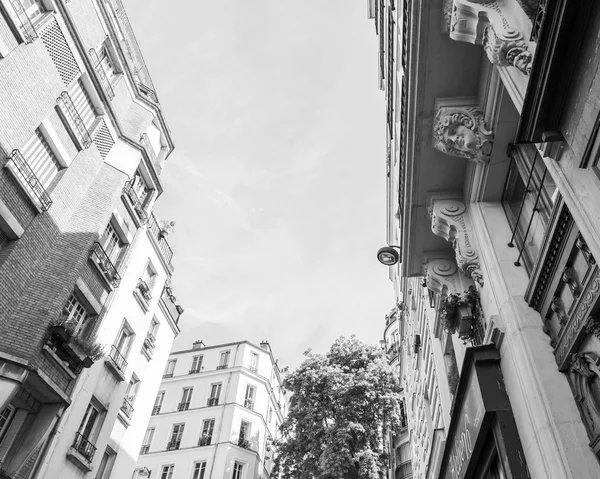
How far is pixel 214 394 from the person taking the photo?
131 ft

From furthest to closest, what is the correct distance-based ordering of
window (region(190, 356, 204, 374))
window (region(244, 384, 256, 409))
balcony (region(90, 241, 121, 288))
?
window (region(190, 356, 204, 374)), window (region(244, 384, 256, 409)), balcony (region(90, 241, 121, 288))

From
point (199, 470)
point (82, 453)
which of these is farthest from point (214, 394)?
point (82, 453)

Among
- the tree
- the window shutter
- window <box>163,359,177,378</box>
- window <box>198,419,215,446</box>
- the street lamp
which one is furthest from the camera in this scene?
window <box>163,359,177,378</box>

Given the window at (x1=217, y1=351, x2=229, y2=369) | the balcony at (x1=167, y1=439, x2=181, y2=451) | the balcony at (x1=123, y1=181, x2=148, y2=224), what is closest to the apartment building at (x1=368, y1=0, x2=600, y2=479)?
the balcony at (x1=123, y1=181, x2=148, y2=224)

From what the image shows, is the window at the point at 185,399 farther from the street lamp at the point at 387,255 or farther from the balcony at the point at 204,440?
the street lamp at the point at 387,255

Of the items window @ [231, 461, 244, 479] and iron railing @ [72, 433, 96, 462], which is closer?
iron railing @ [72, 433, 96, 462]

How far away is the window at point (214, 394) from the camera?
39.3 metres


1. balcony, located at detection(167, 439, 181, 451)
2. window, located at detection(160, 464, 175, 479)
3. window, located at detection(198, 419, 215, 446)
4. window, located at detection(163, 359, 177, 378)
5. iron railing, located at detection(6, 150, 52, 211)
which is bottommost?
iron railing, located at detection(6, 150, 52, 211)

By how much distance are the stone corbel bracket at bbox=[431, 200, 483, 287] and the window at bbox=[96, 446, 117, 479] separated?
1607 centimetres

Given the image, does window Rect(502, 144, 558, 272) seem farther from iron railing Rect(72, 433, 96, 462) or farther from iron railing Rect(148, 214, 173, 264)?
iron railing Rect(148, 214, 173, 264)

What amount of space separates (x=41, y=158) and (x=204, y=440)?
A: 2920 centimetres

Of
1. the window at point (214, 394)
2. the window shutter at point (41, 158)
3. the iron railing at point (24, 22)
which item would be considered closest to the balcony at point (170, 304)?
the window shutter at point (41, 158)

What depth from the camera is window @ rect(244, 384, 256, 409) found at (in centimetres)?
3959

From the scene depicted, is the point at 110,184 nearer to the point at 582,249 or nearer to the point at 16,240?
the point at 16,240
